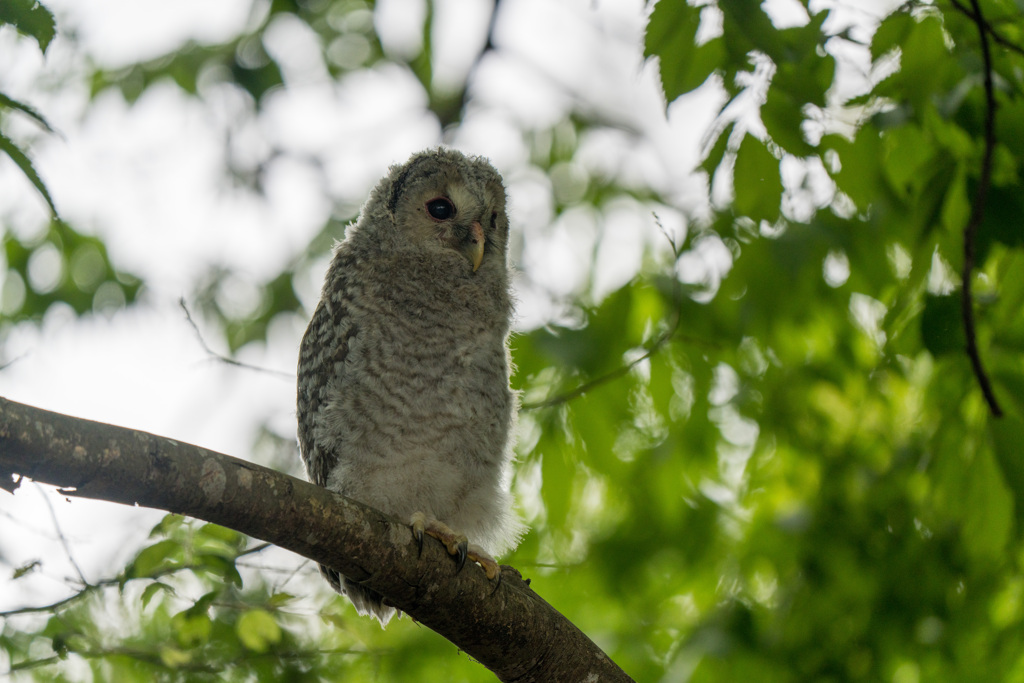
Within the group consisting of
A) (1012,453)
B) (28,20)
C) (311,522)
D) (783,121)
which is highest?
(28,20)

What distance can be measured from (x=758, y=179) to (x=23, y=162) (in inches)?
74.9

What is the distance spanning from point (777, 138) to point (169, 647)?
100 inches

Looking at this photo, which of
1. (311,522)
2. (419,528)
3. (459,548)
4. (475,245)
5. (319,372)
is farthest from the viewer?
(475,245)

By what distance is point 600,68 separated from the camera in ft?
19.6

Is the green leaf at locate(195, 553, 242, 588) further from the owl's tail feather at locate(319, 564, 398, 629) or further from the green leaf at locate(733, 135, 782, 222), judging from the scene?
the green leaf at locate(733, 135, 782, 222)

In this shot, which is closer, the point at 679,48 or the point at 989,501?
the point at 679,48

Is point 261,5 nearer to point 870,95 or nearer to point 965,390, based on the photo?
point 870,95

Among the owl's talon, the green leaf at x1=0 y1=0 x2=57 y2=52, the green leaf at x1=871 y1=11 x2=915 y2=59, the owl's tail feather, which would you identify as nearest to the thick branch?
the owl's talon

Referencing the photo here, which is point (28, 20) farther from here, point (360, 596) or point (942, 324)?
point (942, 324)

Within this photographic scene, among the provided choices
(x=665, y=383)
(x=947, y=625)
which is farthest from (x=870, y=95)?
(x=947, y=625)

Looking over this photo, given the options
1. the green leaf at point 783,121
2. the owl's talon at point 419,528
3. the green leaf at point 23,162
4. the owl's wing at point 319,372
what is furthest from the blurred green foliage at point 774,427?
the green leaf at point 23,162

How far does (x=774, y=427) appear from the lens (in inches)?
145

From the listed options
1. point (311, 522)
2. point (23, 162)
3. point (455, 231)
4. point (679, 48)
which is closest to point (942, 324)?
point (679, 48)

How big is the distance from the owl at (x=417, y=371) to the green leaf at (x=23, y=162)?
1217 millimetres
